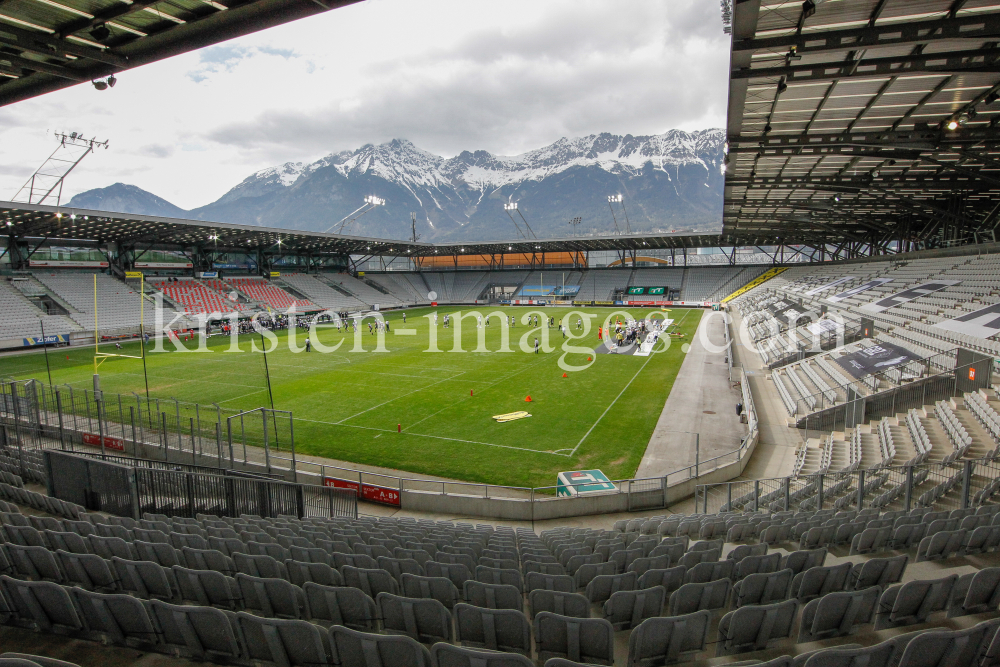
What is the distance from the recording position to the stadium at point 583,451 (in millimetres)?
4477

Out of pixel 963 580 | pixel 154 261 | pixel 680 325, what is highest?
pixel 154 261

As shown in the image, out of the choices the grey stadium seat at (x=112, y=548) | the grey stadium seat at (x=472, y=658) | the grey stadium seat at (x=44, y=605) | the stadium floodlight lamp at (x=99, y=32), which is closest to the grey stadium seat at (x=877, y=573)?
the grey stadium seat at (x=472, y=658)

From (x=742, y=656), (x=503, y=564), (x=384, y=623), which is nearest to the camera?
(x=742, y=656)

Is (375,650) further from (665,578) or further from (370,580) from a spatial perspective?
(665,578)

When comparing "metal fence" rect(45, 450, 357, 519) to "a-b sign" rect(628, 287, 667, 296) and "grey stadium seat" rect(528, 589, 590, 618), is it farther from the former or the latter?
"a-b sign" rect(628, 287, 667, 296)

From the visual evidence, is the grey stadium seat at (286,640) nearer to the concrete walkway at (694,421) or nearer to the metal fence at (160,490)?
the metal fence at (160,490)

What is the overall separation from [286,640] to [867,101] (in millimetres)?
21123

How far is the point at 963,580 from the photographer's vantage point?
189 inches

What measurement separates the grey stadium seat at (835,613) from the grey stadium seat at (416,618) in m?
3.23

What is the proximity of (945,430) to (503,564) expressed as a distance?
13.9m

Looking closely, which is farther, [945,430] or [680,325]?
[680,325]

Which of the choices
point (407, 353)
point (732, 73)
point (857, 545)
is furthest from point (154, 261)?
point (857, 545)

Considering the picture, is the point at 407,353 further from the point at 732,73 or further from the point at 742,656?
the point at 742,656

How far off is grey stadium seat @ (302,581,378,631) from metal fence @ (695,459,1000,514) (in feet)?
31.0
